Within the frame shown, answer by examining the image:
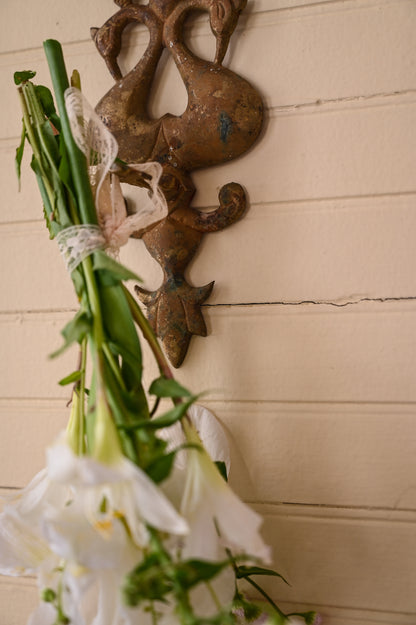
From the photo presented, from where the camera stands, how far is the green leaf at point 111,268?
1.60ft

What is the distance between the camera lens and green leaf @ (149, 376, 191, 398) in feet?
1.51

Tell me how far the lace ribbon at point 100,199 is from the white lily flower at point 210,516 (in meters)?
0.22

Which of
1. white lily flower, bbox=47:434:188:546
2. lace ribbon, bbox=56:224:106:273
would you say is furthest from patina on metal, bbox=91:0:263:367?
white lily flower, bbox=47:434:188:546

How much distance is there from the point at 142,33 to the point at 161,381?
1.39ft

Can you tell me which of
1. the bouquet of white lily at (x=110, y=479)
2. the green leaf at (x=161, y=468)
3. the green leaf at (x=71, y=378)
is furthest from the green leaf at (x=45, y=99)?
the green leaf at (x=161, y=468)

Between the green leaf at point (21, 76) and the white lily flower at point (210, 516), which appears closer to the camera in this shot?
the white lily flower at point (210, 516)

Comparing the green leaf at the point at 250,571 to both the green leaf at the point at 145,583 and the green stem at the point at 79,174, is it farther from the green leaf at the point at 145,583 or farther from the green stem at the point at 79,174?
the green stem at the point at 79,174

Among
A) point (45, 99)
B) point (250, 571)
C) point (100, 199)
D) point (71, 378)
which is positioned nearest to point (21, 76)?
point (45, 99)

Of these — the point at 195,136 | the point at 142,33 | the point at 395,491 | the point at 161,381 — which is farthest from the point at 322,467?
the point at 142,33

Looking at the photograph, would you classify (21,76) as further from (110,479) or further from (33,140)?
(110,479)

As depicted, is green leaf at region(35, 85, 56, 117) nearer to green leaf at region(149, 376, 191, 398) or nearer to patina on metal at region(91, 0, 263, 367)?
patina on metal at region(91, 0, 263, 367)

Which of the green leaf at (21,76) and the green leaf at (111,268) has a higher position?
the green leaf at (21,76)

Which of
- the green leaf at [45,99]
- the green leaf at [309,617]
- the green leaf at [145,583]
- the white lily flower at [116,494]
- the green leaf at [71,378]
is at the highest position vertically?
the green leaf at [45,99]

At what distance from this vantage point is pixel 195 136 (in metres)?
0.63
